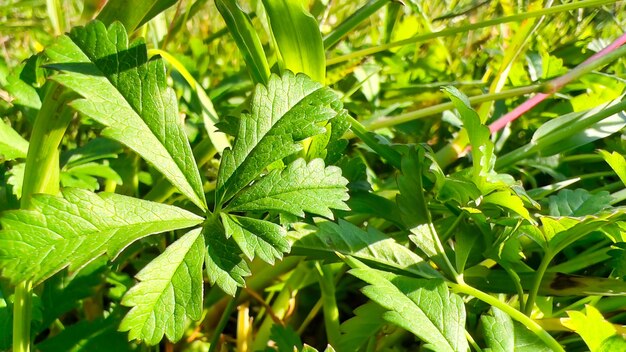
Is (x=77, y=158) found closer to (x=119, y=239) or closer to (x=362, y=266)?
(x=119, y=239)

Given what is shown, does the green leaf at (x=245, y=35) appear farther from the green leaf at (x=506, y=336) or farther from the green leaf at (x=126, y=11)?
the green leaf at (x=506, y=336)

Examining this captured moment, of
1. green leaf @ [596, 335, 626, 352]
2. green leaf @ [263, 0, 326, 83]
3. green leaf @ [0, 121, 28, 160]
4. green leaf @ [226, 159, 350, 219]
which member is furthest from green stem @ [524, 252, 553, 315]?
green leaf @ [0, 121, 28, 160]

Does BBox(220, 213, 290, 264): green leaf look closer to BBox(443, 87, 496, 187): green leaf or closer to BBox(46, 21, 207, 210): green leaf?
BBox(46, 21, 207, 210): green leaf

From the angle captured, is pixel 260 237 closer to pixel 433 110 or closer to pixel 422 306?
pixel 422 306

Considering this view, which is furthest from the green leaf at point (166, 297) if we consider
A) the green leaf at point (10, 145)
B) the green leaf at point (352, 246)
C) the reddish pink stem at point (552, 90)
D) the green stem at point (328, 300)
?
the reddish pink stem at point (552, 90)

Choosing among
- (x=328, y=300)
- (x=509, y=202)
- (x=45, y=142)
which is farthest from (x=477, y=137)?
(x=45, y=142)

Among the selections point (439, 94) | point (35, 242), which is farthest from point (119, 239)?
point (439, 94)
